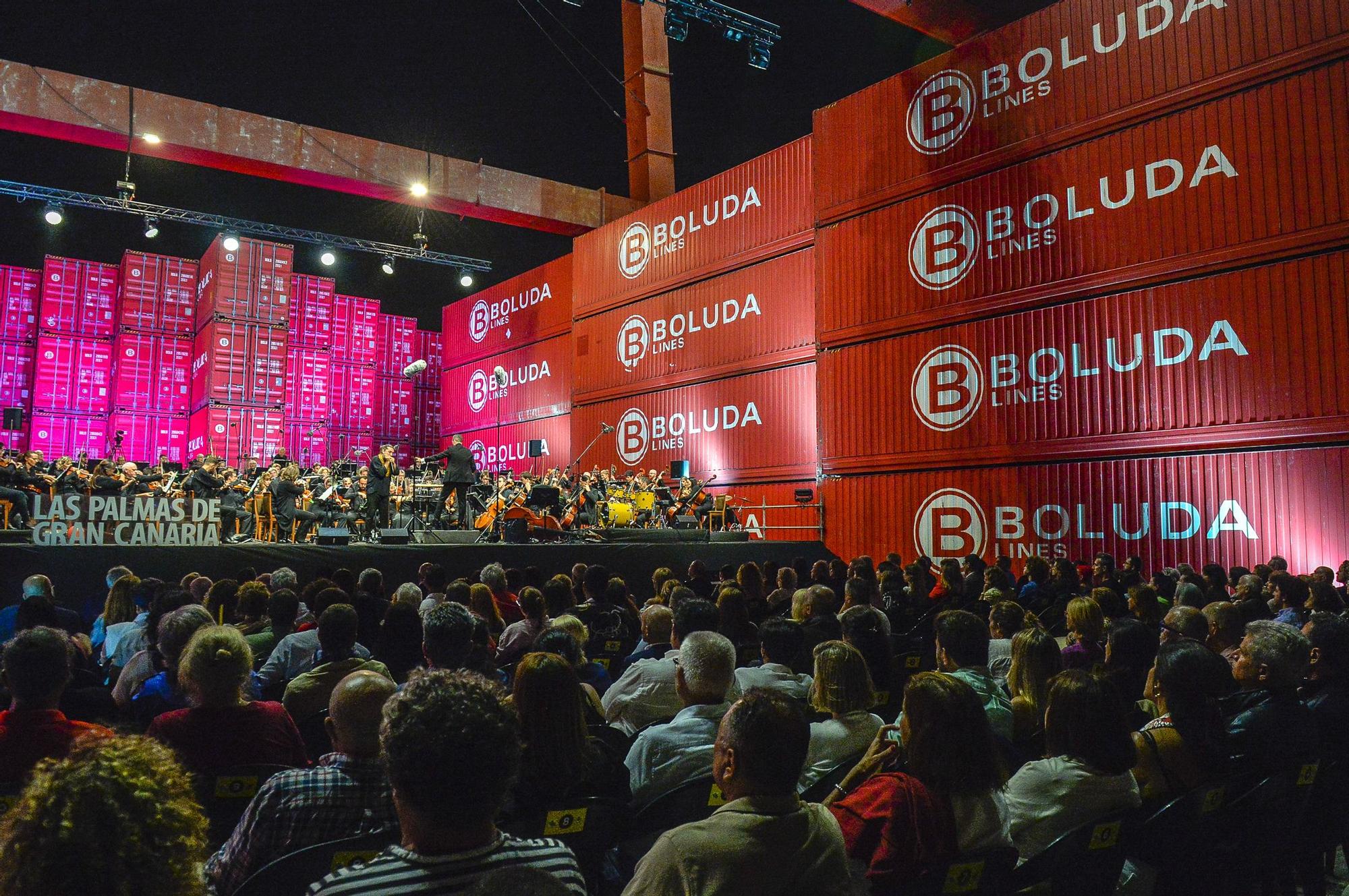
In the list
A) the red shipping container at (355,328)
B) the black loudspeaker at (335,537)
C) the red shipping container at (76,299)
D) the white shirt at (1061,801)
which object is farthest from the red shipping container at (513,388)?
the white shirt at (1061,801)

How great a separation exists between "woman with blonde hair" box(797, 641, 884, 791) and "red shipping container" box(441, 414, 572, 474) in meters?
21.3

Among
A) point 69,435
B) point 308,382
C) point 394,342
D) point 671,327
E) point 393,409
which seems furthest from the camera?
point 394,342

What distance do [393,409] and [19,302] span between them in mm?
10866

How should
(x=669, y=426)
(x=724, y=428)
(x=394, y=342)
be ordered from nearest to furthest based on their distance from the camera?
(x=724, y=428), (x=669, y=426), (x=394, y=342)

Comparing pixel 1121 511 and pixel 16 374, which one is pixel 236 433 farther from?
pixel 1121 511

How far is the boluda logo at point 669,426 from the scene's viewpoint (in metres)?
19.7

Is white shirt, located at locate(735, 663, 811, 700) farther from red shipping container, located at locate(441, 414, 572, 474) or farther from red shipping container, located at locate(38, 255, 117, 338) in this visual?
red shipping container, located at locate(38, 255, 117, 338)

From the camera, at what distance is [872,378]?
54.6ft

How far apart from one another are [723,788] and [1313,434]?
12.4 m

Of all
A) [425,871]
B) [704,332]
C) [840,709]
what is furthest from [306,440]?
[425,871]

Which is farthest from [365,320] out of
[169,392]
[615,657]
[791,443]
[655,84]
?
[615,657]

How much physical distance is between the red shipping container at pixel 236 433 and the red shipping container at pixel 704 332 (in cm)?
804

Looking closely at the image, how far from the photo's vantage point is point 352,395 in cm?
2864

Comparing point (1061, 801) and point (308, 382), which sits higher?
point (308, 382)
